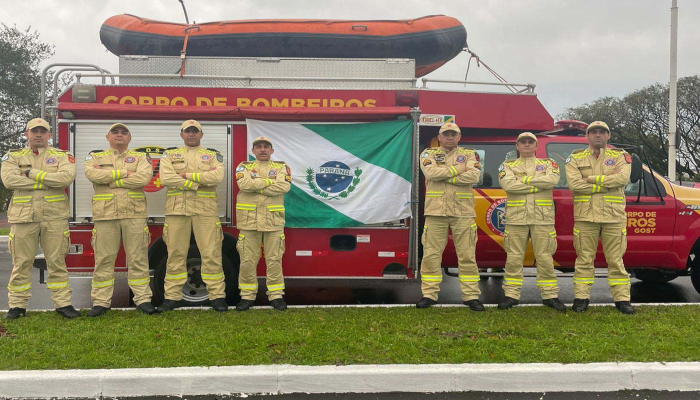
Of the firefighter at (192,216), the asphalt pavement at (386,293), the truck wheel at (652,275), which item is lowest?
the asphalt pavement at (386,293)

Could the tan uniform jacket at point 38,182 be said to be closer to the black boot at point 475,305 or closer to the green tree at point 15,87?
the black boot at point 475,305

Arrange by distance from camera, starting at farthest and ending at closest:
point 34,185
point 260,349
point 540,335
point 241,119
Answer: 1. point 241,119
2. point 34,185
3. point 540,335
4. point 260,349

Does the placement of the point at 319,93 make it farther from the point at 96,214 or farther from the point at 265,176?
the point at 96,214

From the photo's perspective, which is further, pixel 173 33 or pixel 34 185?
pixel 173 33

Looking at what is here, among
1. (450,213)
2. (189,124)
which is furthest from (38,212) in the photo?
(450,213)

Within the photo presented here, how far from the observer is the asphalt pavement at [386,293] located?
A: 6094 millimetres

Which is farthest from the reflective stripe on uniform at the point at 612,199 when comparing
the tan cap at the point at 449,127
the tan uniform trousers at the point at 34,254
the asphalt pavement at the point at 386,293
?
the tan uniform trousers at the point at 34,254

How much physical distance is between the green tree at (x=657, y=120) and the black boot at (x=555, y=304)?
32.4 m

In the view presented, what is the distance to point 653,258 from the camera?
5.75 m

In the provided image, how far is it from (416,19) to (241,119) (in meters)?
2.83

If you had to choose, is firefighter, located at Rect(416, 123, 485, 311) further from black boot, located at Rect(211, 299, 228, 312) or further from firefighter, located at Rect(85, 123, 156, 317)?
firefighter, located at Rect(85, 123, 156, 317)

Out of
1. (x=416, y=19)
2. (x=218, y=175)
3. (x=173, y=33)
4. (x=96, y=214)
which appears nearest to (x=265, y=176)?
(x=218, y=175)

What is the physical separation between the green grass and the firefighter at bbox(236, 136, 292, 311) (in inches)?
12.0

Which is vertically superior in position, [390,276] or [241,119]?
[241,119]
